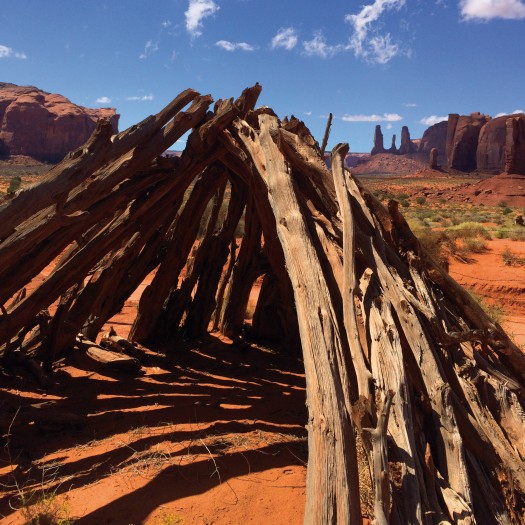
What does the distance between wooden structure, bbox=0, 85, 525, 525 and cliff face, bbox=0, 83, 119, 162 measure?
70.4m

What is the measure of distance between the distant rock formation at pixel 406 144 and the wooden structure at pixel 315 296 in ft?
423

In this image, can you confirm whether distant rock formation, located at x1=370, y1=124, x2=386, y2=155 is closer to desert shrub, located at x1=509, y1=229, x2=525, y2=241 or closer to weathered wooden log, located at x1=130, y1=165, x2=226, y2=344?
desert shrub, located at x1=509, y1=229, x2=525, y2=241

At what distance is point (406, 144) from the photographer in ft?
418

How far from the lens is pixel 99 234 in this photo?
4801 millimetres

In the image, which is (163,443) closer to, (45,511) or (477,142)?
(45,511)

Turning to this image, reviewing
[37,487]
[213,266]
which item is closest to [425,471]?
[37,487]

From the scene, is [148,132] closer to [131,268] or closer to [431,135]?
[131,268]

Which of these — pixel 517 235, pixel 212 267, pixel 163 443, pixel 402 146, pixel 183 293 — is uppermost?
pixel 402 146

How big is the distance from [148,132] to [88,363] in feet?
8.26

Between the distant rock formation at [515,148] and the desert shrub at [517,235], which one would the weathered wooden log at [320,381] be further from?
the distant rock formation at [515,148]

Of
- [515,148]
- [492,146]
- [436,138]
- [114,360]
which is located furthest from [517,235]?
[436,138]

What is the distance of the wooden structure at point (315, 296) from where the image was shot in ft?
6.68

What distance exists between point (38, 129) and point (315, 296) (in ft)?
259

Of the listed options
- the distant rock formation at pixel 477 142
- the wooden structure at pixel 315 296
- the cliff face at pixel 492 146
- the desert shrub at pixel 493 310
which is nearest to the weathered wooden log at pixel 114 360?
the wooden structure at pixel 315 296
